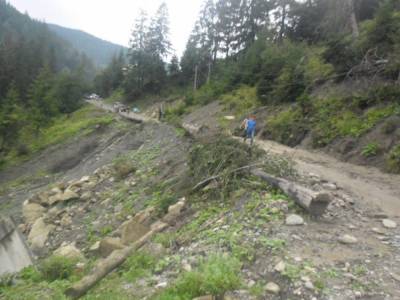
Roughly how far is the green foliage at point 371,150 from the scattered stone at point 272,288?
766cm

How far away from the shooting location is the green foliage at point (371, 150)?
31.8ft

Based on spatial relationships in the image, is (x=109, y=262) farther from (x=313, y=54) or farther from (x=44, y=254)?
(x=313, y=54)

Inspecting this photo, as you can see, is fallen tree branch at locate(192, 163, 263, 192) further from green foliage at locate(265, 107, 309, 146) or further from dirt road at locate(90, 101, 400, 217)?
green foliage at locate(265, 107, 309, 146)

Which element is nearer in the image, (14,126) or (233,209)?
(233,209)

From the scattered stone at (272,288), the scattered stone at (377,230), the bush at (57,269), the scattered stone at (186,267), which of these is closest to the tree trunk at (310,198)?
the scattered stone at (377,230)

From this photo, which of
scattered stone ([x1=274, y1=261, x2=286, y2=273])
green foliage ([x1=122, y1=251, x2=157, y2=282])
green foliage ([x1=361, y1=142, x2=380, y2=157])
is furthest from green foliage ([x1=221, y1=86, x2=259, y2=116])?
scattered stone ([x1=274, y1=261, x2=286, y2=273])

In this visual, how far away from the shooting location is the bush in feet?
20.1

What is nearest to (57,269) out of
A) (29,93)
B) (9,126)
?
(9,126)

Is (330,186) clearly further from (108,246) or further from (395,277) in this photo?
(108,246)

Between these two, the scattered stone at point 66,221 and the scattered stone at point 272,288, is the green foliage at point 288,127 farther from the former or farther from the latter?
the scattered stone at point 272,288

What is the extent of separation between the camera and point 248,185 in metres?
6.99

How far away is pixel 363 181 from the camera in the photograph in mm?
7957

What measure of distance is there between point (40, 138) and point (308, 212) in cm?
3496

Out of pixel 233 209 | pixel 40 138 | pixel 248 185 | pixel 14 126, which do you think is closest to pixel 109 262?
pixel 233 209
